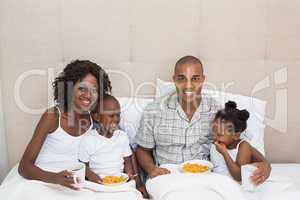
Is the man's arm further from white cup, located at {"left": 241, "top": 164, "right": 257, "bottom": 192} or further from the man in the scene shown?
white cup, located at {"left": 241, "top": 164, "right": 257, "bottom": 192}

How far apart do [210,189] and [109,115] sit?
1.73 feet

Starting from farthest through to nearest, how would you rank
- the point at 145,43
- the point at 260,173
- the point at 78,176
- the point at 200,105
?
the point at 145,43
the point at 200,105
the point at 260,173
the point at 78,176

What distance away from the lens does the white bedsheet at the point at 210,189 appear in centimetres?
150

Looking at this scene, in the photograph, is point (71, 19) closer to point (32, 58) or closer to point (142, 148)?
point (32, 58)

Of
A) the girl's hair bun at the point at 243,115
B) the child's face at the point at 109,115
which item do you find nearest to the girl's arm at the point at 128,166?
the child's face at the point at 109,115

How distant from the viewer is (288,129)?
6.86 feet

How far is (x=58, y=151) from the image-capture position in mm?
1754

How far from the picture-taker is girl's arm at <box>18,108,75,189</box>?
161 centimetres

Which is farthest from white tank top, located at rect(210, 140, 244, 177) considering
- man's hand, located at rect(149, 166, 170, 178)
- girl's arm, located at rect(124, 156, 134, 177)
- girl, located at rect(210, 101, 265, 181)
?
girl's arm, located at rect(124, 156, 134, 177)

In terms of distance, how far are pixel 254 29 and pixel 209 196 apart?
35.7 inches

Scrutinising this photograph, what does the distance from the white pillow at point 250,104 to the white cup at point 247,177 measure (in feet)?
1.09

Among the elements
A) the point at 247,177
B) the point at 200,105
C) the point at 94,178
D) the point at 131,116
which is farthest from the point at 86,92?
the point at 247,177

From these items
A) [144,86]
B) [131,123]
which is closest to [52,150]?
[131,123]

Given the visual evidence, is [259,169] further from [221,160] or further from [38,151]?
[38,151]
